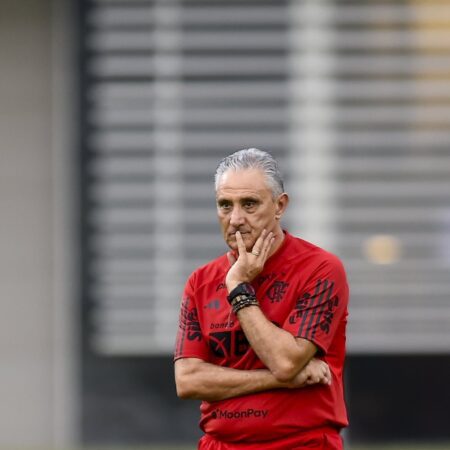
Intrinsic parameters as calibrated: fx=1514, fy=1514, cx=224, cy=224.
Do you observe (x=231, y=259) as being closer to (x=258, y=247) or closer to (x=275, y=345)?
(x=258, y=247)

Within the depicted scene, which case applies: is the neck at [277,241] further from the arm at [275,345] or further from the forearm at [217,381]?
the forearm at [217,381]

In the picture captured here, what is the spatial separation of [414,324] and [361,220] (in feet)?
2.99

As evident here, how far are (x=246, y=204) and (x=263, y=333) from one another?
50cm

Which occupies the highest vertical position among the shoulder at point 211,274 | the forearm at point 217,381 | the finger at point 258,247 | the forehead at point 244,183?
the forehead at point 244,183

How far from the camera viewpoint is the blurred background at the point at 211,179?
11.7m

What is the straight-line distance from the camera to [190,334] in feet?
18.9

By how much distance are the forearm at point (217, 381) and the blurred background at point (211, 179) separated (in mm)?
5926

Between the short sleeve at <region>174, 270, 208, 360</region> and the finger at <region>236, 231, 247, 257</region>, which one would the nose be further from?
the short sleeve at <region>174, 270, 208, 360</region>

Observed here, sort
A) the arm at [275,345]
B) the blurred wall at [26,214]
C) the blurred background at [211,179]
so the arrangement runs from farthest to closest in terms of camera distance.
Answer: the blurred wall at [26,214] < the blurred background at [211,179] < the arm at [275,345]

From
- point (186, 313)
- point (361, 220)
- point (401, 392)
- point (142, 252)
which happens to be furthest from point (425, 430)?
point (186, 313)

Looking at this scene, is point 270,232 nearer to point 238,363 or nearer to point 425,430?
point 238,363

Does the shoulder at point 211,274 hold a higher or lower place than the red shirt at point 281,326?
higher

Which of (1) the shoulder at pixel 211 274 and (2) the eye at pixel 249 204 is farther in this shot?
(1) the shoulder at pixel 211 274

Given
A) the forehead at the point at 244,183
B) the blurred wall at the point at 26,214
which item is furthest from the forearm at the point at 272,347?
the blurred wall at the point at 26,214
